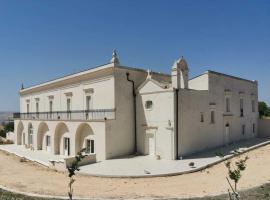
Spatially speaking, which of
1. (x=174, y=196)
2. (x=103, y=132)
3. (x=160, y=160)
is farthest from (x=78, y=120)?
(x=174, y=196)

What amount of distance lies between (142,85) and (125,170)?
811cm

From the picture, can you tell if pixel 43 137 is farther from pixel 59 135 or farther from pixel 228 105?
pixel 228 105

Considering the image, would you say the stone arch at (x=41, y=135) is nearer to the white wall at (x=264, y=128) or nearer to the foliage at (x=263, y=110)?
the white wall at (x=264, y=128)

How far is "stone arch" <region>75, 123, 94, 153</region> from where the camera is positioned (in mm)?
22223

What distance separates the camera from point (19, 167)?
20156mm

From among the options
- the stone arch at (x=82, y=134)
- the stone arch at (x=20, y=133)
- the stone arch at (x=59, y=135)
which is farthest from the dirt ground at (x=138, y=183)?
the stone arch at (x=20, y=133)

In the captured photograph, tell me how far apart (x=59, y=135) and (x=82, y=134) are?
4.59 m

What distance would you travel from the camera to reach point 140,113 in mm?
22234

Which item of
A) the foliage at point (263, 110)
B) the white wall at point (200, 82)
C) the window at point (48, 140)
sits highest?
the white wall at point (200, 82)

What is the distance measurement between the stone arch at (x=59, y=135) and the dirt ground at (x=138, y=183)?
798cm

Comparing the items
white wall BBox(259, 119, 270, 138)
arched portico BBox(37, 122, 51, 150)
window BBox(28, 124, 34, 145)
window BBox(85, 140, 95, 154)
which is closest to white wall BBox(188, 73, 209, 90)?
window BBox(85, 140, 95, 154)

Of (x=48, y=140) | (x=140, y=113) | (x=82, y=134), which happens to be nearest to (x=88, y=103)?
(x=82, y=134)

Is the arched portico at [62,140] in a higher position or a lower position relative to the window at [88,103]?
lower

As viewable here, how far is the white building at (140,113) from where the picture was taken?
20.2 metres
